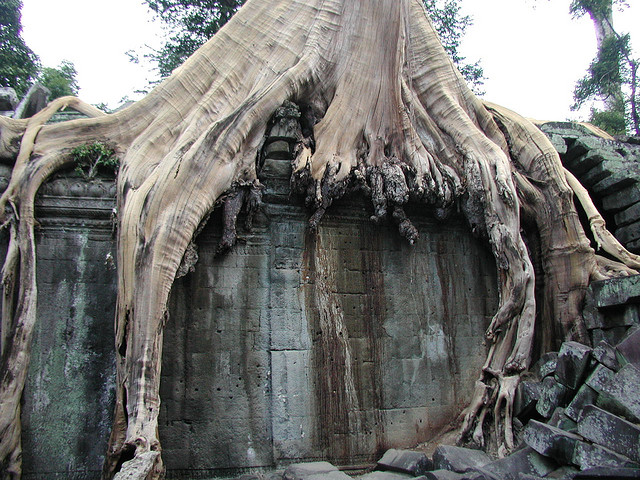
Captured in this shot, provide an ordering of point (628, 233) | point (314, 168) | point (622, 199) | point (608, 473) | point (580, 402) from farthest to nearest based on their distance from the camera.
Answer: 1. point (622, 199)
2. point (628, 233)
3. point (314, 168)
4. point (580, 402)
5. point (608, 473)

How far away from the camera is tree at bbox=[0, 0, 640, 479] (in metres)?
3.26

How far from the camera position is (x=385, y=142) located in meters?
4.49

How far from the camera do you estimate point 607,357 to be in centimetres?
299

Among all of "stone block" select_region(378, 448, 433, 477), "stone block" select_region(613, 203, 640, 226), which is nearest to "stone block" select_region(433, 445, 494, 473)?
"stone block" select_region(378, 448, 433, 477)

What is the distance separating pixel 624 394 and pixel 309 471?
6.22 ft

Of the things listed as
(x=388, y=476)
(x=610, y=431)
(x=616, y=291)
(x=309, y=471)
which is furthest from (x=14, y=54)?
(x=610, y=431)

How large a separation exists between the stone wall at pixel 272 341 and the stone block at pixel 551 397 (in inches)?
34.6

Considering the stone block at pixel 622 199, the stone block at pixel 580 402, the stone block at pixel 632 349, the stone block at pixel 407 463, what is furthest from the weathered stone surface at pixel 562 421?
the stone block at pixel 622 199

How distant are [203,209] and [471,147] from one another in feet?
8.33

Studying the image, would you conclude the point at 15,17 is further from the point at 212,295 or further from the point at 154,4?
the point at 212,295

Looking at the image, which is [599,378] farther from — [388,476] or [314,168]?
[314,168]

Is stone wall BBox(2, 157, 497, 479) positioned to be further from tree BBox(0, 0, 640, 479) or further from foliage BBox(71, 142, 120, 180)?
tree BBox(0, 0, 640, 479)

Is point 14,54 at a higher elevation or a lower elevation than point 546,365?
higher

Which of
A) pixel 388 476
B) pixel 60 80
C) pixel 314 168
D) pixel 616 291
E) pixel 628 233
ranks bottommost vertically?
pixel 388 476
